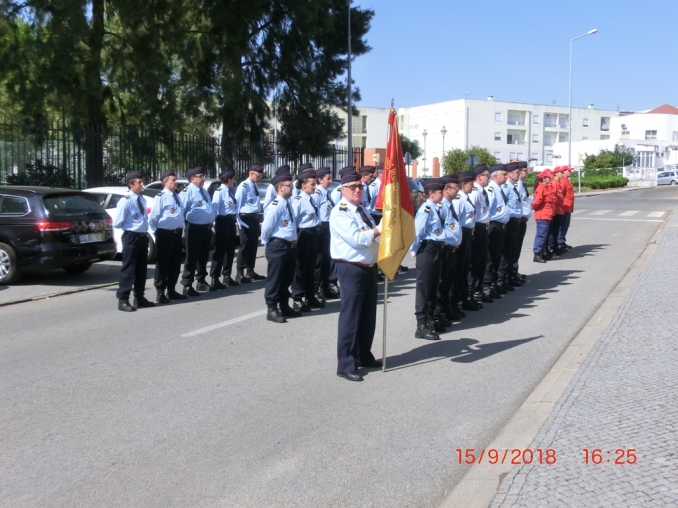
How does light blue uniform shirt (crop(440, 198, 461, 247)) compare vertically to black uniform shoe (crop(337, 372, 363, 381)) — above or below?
above

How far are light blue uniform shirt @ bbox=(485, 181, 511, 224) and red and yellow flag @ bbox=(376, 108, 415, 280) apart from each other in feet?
15.4

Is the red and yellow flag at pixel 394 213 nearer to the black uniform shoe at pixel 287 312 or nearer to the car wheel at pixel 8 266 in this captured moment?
the black uniform shoe at pixel 287 312

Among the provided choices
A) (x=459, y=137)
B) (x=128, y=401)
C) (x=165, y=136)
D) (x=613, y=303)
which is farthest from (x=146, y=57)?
(x=459, y=137)

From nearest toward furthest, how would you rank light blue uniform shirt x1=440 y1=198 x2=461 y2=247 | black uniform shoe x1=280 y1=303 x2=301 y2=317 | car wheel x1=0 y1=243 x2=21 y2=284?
light blue uniform shirt x1=440 y1=198 x2=461 y2=247 < black uniform shoe x1=280 y1=303 x2=301 y2=317 < car wheel x1=0 y1=243 x2=21 y2=284

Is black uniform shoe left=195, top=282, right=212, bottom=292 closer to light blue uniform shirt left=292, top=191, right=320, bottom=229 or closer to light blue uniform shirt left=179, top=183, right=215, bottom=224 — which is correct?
light blue uniform shirt left=179, top=183, right=215, bottom=224

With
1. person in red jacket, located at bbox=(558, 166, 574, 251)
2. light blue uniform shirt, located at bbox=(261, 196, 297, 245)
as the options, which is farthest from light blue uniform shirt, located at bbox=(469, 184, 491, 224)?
person in red jacket, located at bbox=(558, 166, 574, 251)

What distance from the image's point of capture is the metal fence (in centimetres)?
2088

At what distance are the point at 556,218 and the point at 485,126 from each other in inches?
3233

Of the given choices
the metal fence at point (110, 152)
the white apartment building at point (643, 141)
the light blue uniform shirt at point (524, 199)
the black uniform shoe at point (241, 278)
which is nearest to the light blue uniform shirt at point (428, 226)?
the light blue uniform shirt at point (524, 199)

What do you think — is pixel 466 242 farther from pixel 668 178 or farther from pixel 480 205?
pixel 668 178

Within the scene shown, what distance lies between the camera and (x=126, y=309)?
33.6 feet

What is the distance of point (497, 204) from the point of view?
455 inches

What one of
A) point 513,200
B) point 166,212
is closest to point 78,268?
point 166,212

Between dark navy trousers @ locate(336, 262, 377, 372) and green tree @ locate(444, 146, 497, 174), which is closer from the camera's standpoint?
dark navy trousers @ locate(336, 262, 377, 372)
